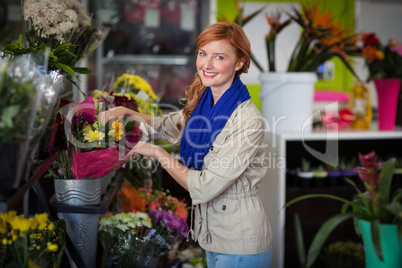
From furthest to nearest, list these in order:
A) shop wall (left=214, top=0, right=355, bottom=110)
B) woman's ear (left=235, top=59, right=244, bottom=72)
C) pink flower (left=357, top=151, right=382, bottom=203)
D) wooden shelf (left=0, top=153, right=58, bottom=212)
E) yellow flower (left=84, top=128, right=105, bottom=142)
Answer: shop wall (left=214, top=0, right=355, bottom=110) < woman's ear (left=235, top=59, right=244, bottom=72) < yellow flower (left=84, top=128, right=105, bottom=142) < pink flower (left=357, top=151, right=382, bottom=203) < wooden shelf (left=0, top=153, right=58, bottom=212)

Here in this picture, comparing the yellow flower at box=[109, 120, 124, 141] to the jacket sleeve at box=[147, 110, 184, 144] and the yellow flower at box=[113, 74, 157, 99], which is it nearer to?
the jacket sleeve at box=[147, 110, 184, 144]

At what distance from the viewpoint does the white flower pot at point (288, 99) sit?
253cm

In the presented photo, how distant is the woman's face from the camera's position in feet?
5.13

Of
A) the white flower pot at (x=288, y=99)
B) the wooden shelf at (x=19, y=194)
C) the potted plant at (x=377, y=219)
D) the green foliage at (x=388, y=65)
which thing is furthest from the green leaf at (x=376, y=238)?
the green foliage at (x=388, y=65)

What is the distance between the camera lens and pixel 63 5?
160 centimetres

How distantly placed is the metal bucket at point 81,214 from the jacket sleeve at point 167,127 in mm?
390

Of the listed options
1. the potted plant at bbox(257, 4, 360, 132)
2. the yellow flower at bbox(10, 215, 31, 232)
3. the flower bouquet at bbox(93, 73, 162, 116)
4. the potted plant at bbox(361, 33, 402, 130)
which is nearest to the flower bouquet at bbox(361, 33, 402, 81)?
the potted plant at bbox(361, 33, 402, 130)

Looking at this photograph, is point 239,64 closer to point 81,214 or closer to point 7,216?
point 81,214

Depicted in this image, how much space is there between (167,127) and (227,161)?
1.54 feet

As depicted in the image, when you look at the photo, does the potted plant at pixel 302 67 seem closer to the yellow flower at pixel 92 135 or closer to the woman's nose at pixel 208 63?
the woman's nose at pixel 208 63

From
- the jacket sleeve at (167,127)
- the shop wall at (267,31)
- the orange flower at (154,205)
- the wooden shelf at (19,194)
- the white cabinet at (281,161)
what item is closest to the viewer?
the wooden shelf at (19,194)

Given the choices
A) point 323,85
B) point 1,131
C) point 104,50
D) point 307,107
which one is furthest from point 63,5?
point 323,85

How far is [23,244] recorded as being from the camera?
115 centimetres

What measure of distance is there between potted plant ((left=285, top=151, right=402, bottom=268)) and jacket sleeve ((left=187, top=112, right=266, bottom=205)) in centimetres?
43
